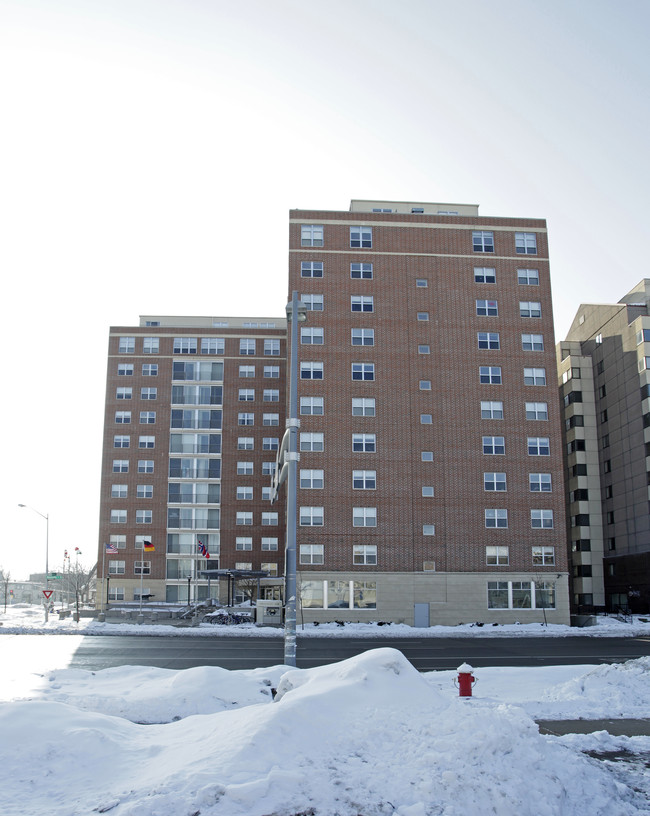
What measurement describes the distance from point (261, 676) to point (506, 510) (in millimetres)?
39535

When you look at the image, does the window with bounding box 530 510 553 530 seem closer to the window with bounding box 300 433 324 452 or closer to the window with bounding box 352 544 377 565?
the window with bounding box 352 544 377 565

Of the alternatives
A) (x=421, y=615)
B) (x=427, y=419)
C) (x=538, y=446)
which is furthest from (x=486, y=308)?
(x=421, y=615)

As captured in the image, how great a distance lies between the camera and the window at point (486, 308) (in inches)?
2314

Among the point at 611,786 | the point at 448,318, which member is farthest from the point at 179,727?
the point at 448,318

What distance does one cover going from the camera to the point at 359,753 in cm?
870

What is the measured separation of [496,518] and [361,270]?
878 inches

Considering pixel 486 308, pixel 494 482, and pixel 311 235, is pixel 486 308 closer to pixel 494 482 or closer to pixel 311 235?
pixel 494 482

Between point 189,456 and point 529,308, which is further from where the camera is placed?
point 189,456

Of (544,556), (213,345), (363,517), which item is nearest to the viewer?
(363,517)

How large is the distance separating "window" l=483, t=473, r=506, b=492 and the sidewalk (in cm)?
4152

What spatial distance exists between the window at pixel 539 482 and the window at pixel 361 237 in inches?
891

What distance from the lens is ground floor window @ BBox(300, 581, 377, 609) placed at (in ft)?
171

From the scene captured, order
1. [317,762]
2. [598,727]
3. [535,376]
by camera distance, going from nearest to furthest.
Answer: [317,762] → [598,727] → [535,376]

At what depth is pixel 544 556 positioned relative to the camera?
55.1m
